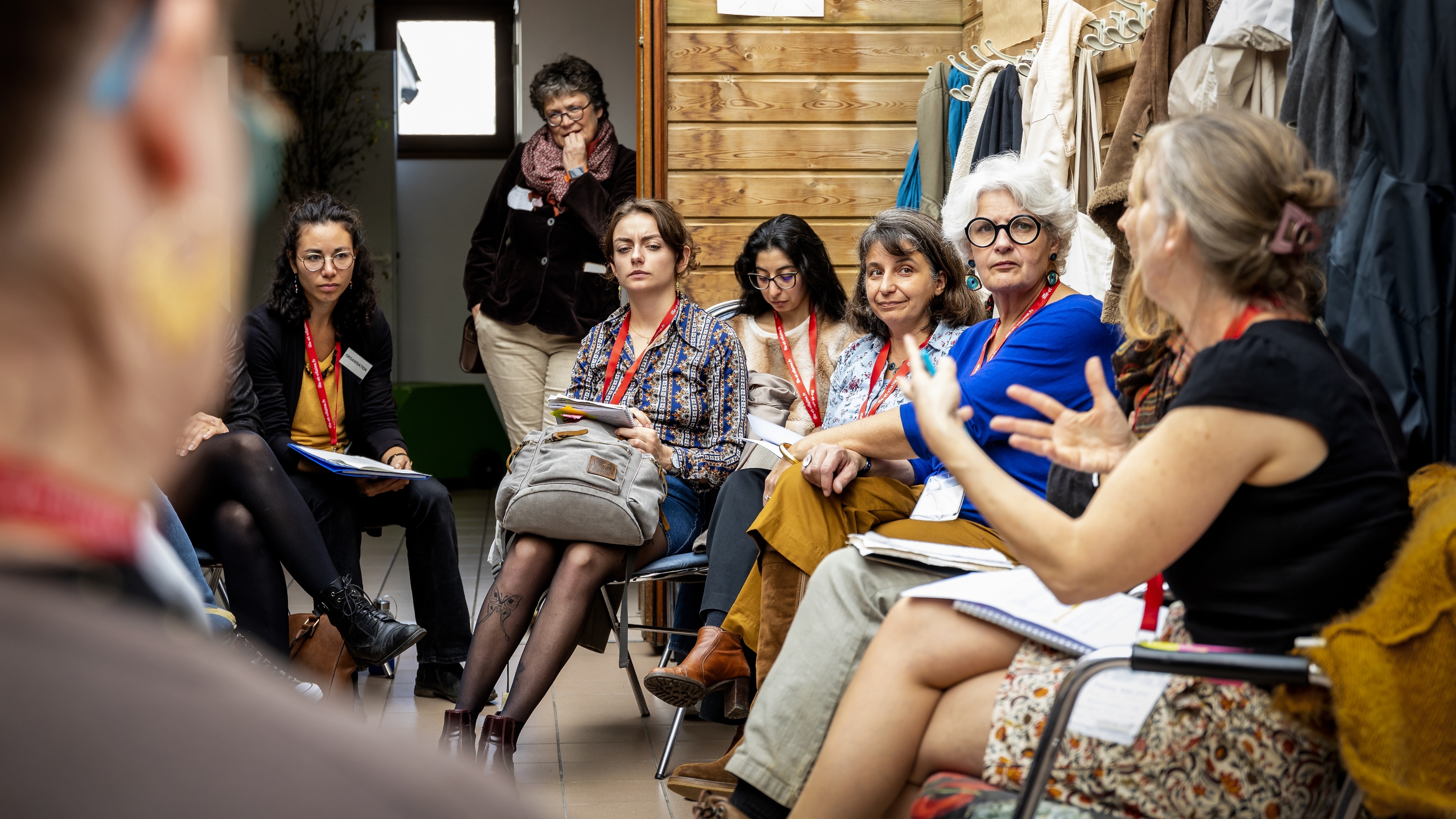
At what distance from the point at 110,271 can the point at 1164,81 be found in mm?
2521

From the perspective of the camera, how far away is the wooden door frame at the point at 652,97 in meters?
4.05

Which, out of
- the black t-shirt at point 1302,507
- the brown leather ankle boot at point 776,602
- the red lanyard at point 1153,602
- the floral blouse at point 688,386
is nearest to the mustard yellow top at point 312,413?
the floral blouse at point 688,386

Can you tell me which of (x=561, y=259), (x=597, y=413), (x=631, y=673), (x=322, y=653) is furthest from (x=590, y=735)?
(x=561, y=259)

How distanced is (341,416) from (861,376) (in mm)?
1496

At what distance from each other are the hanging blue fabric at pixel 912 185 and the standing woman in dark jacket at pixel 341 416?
1.76 meters

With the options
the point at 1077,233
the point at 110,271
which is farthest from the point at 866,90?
the point at 110,271

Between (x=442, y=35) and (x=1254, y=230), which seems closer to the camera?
(x=1254, y=230)

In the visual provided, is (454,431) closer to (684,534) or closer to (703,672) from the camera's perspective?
(684,534)

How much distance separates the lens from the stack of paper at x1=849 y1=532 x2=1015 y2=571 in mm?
1902

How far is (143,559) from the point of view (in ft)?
1.17

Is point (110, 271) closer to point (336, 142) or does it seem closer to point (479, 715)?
point (479, 715)

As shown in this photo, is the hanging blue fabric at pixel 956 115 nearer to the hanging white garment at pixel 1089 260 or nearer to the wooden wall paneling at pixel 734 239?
the wooden wall paneling at pixel 734 239

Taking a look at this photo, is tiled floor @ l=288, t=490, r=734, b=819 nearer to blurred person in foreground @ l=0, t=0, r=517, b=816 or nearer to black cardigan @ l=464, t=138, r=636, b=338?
black cardigan @ l=464, t=138, r=636, b=338

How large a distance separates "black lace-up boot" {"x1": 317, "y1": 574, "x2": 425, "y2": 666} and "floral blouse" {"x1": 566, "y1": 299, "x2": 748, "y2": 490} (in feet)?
2.58
